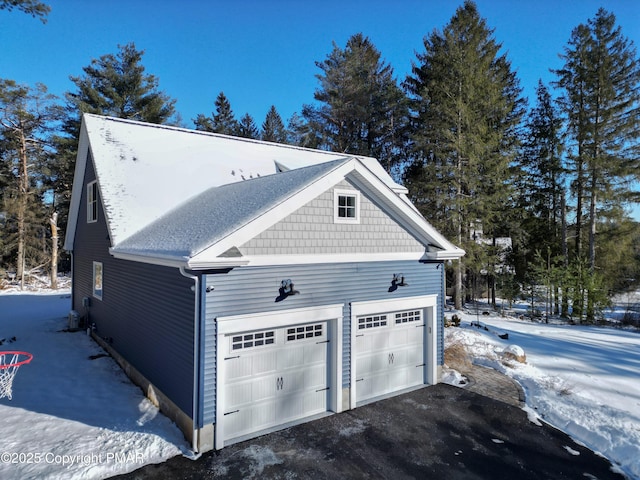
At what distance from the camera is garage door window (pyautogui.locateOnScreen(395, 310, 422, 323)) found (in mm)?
8623

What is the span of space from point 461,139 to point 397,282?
47.9 feet

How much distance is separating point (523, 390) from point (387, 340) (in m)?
3.42

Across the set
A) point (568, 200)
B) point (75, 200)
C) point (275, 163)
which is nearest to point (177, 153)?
point (275, 163)

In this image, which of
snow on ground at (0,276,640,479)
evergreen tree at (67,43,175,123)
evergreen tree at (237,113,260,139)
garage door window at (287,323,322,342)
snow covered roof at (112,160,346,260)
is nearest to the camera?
snow on ground at (0,276,640,479)

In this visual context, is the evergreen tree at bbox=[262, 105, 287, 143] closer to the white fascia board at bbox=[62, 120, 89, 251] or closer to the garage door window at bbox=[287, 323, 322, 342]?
the white fascia board at bbox=[62, 120, 89, 251]

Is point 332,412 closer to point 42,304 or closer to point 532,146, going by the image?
point 42,304

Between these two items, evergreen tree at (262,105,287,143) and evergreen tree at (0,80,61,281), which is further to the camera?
evergreen tree at (262,105,287,143)

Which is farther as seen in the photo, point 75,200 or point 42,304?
point 42,304

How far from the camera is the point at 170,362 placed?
22.5 ft

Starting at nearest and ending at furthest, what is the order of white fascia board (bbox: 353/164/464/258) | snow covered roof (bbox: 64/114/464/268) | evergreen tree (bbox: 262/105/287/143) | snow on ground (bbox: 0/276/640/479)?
1. snow on ground (bbox: 0/276/640/479)
2. snow covered roof (bbox: 64/114/464/268)
3. white fascia board (bbox: 353/164/464/258)
4. evergreen tree (bbox: 262/105/287/143)

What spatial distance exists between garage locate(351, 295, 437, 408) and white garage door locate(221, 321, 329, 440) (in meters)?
0.84

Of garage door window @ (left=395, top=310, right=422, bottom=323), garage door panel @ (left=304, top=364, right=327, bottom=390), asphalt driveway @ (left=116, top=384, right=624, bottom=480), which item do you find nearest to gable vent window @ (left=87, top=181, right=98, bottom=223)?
garage door panel @ (left=304, top=364, right=327, bottom=390)

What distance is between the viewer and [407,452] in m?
6.07
